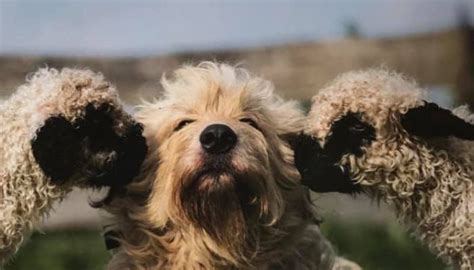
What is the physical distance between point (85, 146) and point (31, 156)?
0.14 metres

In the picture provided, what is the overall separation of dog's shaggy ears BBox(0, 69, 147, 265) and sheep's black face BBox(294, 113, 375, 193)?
516 millimetres

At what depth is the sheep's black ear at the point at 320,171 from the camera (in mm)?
3189

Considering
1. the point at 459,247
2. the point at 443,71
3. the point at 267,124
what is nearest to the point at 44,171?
the point at 267,124

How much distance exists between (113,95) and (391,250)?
419cm

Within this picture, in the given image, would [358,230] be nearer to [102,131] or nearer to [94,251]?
[94,251]

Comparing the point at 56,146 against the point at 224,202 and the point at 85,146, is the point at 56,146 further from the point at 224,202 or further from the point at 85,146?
the point at 224,202

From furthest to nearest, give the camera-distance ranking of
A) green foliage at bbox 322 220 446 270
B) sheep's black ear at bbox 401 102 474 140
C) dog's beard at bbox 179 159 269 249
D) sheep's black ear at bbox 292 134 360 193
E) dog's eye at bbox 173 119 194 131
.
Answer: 1. green foliage at bbox 322 220 446 270
2. dog's eye at bbox 173 119 194 131
3. dog's beard at bbox 179 159 269 249
4. sheep's black ear at bbox 292 134 360 193
5. sheep's black ear at bbox 401 102 474 140

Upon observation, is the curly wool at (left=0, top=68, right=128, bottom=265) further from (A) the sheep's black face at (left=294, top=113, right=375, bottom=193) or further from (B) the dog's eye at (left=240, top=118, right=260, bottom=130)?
(A) the sheep's black face at (left=294, top=113, right=375, bottom=193)

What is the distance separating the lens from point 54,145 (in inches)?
123

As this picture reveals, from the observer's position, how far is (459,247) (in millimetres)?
3092

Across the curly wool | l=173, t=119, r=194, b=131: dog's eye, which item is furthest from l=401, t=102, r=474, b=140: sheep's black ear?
the curly wool

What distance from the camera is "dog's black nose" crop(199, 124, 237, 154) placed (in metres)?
3.29

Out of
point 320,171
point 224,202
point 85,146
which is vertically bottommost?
point 224,202

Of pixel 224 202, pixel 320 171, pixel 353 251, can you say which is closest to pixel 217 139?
pixel 224 202
